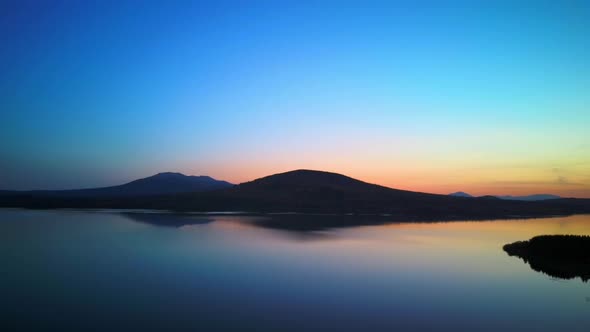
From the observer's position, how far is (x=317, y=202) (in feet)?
323

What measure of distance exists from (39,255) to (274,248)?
13260mm

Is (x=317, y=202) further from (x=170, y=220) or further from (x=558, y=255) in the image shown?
(x=558, y=255)

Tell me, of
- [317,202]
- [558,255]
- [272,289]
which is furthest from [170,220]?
[317,202]

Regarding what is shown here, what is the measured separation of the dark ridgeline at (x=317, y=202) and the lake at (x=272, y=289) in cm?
4966

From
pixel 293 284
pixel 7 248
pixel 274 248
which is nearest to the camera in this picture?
pixel 293 284

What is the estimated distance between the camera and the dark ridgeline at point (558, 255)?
2197 cm

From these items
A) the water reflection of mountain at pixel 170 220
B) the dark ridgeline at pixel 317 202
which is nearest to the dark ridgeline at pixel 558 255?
the water reflection of mountain at pixel 170 220

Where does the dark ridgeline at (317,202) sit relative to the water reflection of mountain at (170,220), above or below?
above

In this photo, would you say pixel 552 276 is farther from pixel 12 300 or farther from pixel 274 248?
pixel 12 300

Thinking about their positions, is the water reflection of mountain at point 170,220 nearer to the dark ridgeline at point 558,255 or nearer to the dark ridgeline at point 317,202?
the dark ridgeline at point 317,202

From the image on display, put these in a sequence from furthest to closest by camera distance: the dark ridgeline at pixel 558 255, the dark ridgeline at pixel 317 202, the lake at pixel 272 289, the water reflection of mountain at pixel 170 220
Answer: the dark ridgeline at pixel 317 202, the water reflection of mountain at pixel 170 220, the dark ridgeline at pixel 558 255, the lake at pixel 272 289

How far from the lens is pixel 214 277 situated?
18734 millimetres

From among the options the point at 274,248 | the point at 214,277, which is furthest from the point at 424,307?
the point at 274,248

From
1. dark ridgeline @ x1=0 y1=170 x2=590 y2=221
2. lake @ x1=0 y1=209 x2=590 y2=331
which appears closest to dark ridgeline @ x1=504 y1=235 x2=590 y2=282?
lake @ x1=0 y1=209 x2=590 y2=331
